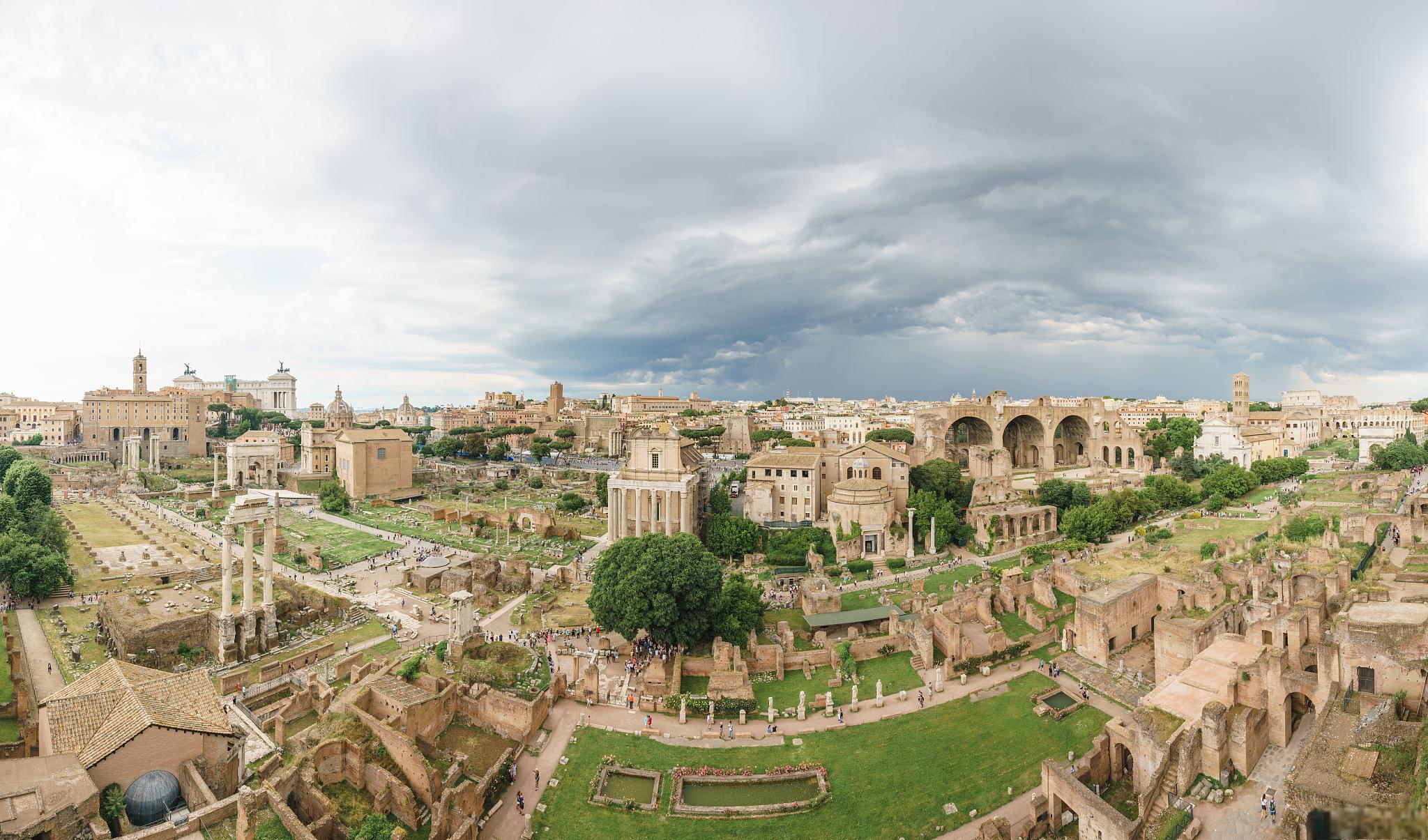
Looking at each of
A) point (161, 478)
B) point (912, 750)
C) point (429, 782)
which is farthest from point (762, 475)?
point (161, 478)

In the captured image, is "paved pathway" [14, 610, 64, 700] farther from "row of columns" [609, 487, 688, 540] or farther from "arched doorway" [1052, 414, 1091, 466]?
"arched doorway" [1052, 414, 1091, 466]

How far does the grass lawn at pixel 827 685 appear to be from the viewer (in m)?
26.6

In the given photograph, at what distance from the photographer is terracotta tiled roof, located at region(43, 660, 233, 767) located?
18.0 metres

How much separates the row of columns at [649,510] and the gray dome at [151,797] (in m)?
31.3

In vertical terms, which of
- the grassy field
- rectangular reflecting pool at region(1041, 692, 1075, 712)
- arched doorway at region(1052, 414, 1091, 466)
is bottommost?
rectangular reflecting pool at region(1041, 692, 1075, 712)

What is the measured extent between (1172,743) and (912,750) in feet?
24.7

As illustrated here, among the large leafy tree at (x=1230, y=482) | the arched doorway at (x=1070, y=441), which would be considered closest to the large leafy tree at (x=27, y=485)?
the large leafy tree at (x=1230, y=482)

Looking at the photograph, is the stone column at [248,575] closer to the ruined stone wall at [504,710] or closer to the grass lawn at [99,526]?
the ruined stone wall at [504,710]

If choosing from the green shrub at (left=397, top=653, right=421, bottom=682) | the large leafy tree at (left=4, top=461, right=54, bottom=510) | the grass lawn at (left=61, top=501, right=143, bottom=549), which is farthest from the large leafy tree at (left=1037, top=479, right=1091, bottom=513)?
the large leafy tree at (left=4, top=461, right=54, bottom=510)

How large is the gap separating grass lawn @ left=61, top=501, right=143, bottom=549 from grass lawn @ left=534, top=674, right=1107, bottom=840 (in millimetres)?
51510

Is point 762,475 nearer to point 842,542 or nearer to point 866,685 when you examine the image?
point 842,542

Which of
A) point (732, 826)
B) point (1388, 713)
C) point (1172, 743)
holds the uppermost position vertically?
point (1388, 713)

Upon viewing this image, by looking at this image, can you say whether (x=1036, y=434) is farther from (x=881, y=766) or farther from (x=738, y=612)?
(x=881, y=766)

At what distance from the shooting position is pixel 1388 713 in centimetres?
1573
